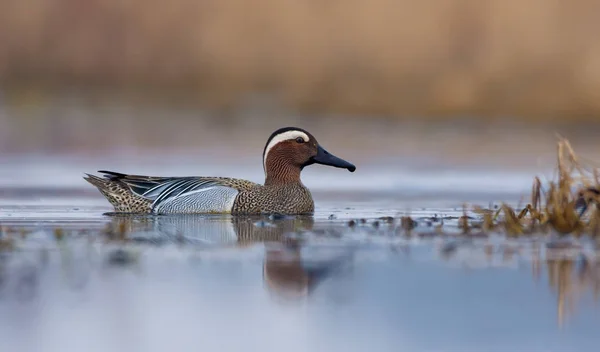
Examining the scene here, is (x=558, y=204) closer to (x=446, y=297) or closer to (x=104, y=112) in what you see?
(x=446, y=297)

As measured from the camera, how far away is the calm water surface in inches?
197

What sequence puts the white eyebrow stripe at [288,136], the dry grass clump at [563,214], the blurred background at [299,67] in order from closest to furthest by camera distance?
the dry grass clump at [563,214], the white eyebrow stripe at [288,136], the blurred background at [299,67]

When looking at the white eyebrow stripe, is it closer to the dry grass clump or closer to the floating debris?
the floating debris

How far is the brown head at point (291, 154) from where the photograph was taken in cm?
1095

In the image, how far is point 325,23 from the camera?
896 inches

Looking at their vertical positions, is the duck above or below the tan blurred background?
below

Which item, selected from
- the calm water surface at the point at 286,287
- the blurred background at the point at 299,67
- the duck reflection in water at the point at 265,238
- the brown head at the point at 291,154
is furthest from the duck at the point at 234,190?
the blurred background at the point at 299,67

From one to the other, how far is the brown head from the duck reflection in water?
0.94 m

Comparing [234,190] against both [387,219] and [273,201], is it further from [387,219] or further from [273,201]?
[387,219]

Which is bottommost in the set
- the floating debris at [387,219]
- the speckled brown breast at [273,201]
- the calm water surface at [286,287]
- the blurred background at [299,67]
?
the calm water surface at [286,287]

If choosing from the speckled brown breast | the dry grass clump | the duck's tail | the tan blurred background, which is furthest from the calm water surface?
the tan blurred background

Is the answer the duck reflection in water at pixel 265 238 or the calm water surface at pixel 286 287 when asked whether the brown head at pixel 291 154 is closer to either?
the duck reflection in water at pixel 265 238

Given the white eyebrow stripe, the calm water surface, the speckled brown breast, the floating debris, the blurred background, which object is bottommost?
the calm water surface

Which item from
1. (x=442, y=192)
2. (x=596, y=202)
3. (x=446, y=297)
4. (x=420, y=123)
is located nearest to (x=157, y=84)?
(x=420, y=123)
